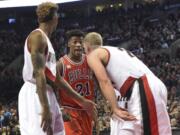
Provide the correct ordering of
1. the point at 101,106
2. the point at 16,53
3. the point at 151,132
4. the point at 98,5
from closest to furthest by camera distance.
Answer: the point at 151,132
the point at 101,106
the point at 16,53
the point at 98,5

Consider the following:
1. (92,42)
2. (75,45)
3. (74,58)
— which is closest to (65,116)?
(74,58)

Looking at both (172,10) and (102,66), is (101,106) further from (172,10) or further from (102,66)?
(172,10)

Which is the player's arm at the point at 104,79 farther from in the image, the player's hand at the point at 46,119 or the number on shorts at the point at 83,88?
the number on shorts at the point at 83,88

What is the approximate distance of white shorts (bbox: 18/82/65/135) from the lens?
5.35 meters

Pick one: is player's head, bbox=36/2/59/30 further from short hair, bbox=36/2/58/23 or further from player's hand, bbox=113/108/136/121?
player's hand, bbox=113/108/136/121

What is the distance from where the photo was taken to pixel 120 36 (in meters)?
29.6

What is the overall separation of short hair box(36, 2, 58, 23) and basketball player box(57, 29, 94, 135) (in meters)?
2.22

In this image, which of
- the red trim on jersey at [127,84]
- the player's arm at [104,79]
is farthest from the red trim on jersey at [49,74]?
the red trim on jersey at [127,84]

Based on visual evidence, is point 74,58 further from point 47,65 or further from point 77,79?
point 47,65

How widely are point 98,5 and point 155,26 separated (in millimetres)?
6120

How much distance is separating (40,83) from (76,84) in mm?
2584

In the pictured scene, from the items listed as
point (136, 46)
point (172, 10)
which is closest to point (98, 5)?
point (172, 10)

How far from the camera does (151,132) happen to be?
5.22 meters

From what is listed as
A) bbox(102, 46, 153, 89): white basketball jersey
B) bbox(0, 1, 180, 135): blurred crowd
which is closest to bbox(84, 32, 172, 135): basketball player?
bbox(102, 46, 153, 89): white basketball jersey
